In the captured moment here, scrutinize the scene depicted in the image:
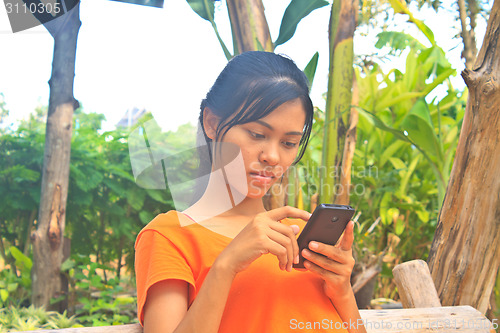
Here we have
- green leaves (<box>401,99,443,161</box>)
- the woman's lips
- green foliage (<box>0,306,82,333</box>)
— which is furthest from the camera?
green leaves (<box>401,99,443,161</box>)

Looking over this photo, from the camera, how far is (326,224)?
511 mm

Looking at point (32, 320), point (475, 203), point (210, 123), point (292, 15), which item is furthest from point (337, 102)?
point (32, 320)

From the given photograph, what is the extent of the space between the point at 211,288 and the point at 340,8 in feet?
3.83

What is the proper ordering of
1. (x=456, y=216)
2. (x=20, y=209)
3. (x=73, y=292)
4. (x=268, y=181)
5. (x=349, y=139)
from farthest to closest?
(x=20, y=209), (x=73, y=292), (x=349, y=139), (x=456, y=216), (x=268, y=181)

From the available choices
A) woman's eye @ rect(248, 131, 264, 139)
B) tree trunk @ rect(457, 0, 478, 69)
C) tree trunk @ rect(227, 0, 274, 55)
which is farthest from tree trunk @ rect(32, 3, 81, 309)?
tree trunk @ rect(457, 0, 478, 69)

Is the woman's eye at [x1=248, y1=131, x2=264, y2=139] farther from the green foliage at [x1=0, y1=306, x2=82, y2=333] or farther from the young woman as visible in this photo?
the green foliage at [x1=0, y1=306, x2=82, y2=333]

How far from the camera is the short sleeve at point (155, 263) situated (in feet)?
1.74

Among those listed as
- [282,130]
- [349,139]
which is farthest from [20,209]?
[282,130]

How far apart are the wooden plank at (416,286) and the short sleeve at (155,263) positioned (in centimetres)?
78

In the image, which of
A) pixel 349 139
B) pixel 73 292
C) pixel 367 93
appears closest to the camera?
pixel 349 139

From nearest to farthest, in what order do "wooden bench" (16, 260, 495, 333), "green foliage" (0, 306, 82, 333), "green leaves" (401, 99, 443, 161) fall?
"wooden bench" (16, 260, 495, 333), "green foliage" (0, 306, 82, 333), "green leaves" (401, 99, 443, 161)

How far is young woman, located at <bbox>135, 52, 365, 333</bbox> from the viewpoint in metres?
0.50

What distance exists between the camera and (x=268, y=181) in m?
0.59

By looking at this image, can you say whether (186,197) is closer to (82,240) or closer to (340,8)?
(340,8)
